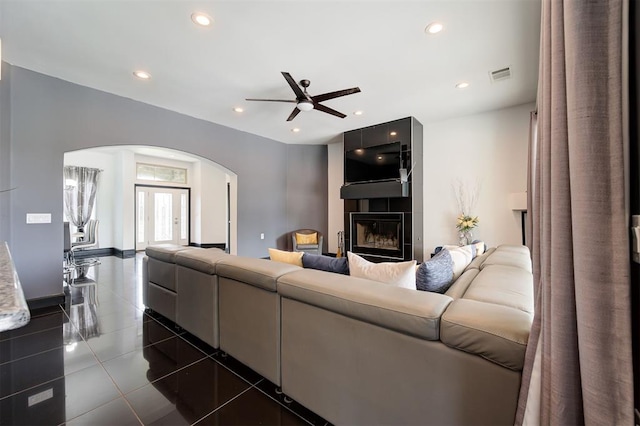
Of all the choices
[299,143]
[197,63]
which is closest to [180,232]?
[299,143]

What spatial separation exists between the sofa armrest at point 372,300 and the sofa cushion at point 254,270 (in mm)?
88

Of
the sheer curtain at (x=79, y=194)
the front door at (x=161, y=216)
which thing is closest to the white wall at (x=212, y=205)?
the front door at (x=161, y=216)

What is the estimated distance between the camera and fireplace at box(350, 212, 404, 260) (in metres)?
5.14

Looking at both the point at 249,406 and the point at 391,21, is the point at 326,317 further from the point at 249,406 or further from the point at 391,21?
the point at 391,21

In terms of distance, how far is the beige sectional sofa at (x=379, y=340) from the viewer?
94 centimetres

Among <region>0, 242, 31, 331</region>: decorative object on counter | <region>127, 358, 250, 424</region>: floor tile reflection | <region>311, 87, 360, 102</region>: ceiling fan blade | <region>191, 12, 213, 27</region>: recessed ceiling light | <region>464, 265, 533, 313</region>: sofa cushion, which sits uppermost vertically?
<region>191, 12, 213, 27</region>: recessed ceiling light

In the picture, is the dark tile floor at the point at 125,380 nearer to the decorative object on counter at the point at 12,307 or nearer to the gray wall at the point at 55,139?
the gray wall at the point at 55,139

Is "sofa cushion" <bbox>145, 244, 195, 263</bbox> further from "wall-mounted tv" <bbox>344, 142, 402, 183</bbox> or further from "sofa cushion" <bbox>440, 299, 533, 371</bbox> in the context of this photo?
"wall-mounted tv" <bbox>344, 142, 402, 183</bbox>

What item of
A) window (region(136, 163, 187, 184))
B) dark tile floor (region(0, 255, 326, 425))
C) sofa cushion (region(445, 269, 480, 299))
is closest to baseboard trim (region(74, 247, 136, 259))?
window (region(136, 163, 187, 184))

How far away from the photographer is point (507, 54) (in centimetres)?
294

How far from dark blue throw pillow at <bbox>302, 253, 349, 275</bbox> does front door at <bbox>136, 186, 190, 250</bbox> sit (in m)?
7.58

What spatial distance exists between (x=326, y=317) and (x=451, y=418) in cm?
65

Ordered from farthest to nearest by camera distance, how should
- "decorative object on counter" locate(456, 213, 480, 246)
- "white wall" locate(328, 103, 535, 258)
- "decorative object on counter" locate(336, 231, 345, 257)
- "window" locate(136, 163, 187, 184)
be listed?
"window" locate(136, 163, 187, 184) < "decorative object on counter" locate(336, 231, 345, 257) < "decorative object on counter" locate(456, 213, 480, 246) < "white wall" locate(328, 103, 535, 258)

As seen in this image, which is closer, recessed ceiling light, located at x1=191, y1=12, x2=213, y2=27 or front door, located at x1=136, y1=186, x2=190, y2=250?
recessed ceiling light, located at x1=191, y1=12, x2=213, y2=27
